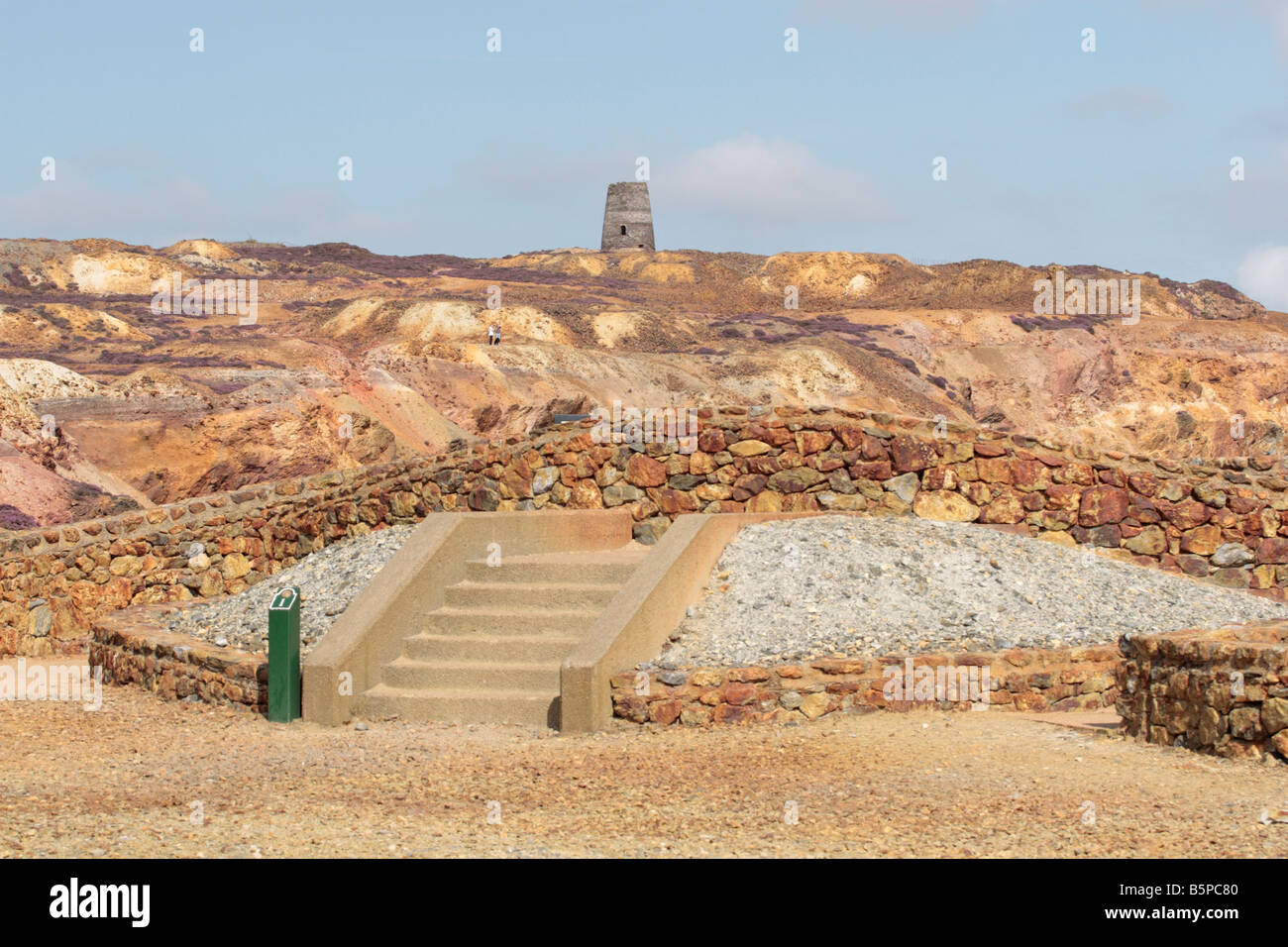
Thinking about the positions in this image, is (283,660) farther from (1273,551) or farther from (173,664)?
(1273,551)

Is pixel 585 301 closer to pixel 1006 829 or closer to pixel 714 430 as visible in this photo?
pixel 714 430

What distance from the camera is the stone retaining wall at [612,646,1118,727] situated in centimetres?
908

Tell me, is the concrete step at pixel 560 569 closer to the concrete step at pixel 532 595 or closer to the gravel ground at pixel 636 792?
the concrete step at pixel 532 595

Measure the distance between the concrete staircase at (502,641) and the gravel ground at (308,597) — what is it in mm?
1115

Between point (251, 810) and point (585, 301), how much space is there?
3872cm

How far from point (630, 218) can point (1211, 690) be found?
190ft

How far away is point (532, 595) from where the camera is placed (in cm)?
1080

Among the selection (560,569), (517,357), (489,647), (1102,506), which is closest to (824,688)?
(489,647)

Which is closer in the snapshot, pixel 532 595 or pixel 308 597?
pixel 532 595

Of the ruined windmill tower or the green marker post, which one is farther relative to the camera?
the ruined windmill tower

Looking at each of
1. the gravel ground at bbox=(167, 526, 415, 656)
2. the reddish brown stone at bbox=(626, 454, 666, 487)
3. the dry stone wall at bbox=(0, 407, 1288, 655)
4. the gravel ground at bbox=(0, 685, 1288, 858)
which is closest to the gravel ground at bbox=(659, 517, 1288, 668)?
the dry stone wall at bbox=(0, 407, 1288, 655)

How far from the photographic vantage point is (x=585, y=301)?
44781mm

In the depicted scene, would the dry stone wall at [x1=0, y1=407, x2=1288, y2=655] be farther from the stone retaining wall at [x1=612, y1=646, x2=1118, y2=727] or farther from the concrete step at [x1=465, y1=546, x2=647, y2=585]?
the stone retaining wall at [x1=612, y1=646, x2=1118, y2=727]
